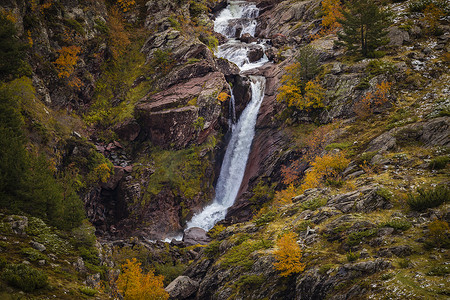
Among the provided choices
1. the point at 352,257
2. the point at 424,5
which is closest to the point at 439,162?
the point at 352,257

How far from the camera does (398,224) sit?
1297 cm

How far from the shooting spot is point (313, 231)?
52.9 ft

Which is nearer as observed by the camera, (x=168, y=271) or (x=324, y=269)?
(x=324, y=269)

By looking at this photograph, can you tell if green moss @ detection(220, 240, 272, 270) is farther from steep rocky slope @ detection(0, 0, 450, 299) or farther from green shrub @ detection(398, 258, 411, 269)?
green shrub @ detection(398, 258, 411, 269)

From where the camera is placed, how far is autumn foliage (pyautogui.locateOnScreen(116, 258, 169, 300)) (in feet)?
62.0

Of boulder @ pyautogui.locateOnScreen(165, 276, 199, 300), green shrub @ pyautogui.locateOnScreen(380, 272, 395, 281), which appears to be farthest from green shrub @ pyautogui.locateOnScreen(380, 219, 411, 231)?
boulder @ pyautogui.locateOnScreen(165, 276, 199, 300)

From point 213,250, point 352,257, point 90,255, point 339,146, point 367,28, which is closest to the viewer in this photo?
point 352,257

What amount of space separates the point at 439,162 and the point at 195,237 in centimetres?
2627

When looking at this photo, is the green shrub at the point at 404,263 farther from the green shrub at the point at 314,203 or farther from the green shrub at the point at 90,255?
the green shrub at the point at 90,255

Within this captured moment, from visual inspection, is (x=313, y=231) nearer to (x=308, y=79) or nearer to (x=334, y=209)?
(x=334, y=209)

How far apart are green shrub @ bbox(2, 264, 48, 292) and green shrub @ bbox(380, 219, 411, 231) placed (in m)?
15.7

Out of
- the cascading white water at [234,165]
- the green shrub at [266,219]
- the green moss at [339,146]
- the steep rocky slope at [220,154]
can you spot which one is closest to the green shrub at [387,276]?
the steep rocky slope at [220,154]

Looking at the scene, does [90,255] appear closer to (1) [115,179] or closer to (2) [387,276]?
(2) [387,276]

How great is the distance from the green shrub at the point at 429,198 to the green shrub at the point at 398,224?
4.00ft
